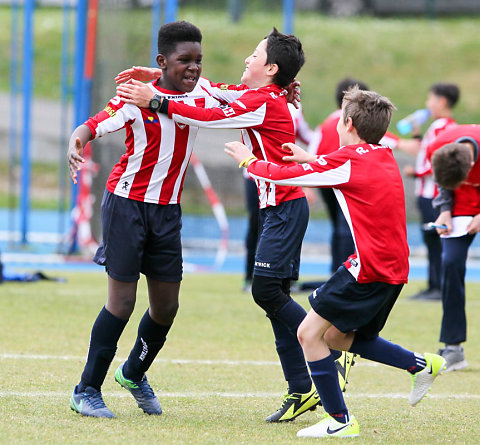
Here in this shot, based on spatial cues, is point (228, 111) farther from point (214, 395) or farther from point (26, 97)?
point (26, 97)

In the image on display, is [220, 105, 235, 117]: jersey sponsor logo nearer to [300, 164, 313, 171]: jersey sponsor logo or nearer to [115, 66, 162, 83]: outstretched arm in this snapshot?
[300, 164, 313, 171]: jersey sponsor logo

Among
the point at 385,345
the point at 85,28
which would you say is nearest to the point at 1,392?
the point at 385,345

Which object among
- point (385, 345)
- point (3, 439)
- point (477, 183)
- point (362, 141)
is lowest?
point (3, 439)

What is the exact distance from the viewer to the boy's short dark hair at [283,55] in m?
4.92

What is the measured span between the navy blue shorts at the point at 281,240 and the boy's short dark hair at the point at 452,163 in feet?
6.19

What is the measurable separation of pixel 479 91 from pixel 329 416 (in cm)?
2818

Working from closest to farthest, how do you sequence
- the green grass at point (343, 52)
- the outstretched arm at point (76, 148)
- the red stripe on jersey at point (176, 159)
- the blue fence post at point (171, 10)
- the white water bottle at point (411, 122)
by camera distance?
the outstretched arm at point (76, 148) < the red stripe on jersey at point (176, 159) < the white water bottle at point (411, 122) < the blue fence post at point (171, 10) < the green grass at point (343, 52)

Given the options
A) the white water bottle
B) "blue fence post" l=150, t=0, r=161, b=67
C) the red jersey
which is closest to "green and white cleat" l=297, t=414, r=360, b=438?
the red jersey

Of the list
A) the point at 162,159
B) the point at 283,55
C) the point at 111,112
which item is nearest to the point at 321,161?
the point at 283,55

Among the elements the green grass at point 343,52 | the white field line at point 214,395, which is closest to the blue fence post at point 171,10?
the white field line at point 214,395

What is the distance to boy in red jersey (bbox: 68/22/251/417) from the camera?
472 cm

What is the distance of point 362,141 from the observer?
4570mm

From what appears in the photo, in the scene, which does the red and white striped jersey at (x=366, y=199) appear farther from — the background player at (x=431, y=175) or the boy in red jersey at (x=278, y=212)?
the background player at (x=431, y=175)

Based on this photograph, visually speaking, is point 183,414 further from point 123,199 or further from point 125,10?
point 125,10
